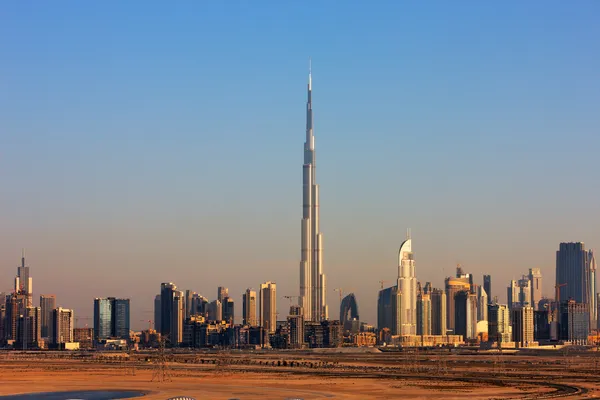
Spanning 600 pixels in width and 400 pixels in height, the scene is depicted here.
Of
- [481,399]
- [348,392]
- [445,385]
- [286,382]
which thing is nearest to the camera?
[481,399]

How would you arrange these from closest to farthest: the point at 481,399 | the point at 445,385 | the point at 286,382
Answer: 1. the point at 481,399
2. the point at 445,385
3. the point at 286,382

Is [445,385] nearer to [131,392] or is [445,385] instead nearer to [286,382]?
[286,382]

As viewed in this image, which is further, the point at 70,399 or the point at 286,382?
the point at 286,382

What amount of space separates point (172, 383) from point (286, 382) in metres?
22.4

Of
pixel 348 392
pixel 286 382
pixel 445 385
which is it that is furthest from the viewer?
pixel 286 382

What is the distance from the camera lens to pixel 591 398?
15250cm

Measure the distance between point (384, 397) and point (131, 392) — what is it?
45.0m

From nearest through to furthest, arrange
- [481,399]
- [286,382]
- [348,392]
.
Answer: [481,399], [348,392], [286,382]

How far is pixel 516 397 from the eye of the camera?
154m

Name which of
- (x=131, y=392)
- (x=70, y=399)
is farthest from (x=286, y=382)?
(x=70, y=399)

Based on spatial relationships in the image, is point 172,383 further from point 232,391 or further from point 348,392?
point 348,392

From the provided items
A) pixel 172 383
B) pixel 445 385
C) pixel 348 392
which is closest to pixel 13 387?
pixel 172 383

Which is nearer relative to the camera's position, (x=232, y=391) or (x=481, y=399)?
(x=481, y=399)

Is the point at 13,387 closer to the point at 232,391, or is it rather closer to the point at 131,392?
the point at 131,392
